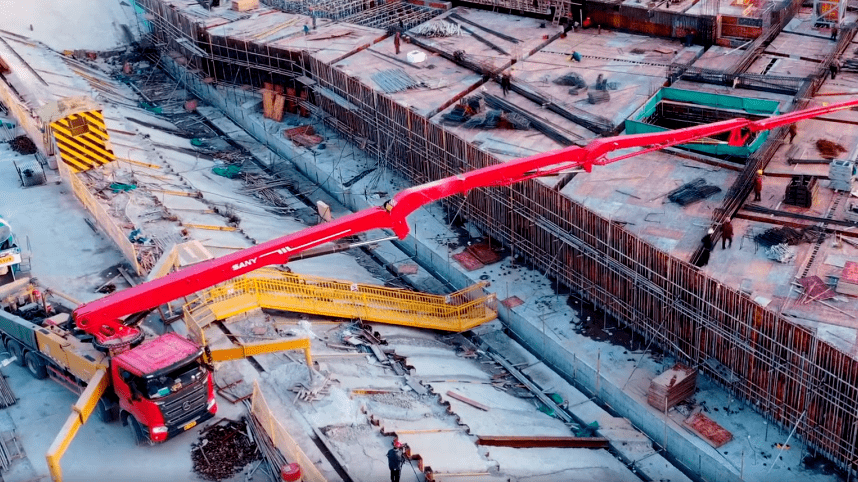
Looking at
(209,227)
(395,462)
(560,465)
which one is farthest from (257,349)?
(209,227)

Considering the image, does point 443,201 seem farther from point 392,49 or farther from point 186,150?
point 186,150

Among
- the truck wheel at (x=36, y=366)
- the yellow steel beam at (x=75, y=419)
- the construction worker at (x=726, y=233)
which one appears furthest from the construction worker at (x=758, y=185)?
the truck wheel at (x=36, y=366)

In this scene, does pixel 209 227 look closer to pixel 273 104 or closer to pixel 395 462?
pixel 273 104

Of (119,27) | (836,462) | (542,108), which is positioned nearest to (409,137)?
(542,108)

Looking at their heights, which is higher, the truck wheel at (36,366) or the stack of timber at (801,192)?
the stack of timber at (801,192)

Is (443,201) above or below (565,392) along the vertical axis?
above

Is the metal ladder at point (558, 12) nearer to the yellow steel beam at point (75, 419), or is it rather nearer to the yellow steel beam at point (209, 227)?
the yellow steel beam at point (209, 227)

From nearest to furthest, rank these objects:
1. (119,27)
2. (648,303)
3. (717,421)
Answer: (717,421), (648,303), (119,27)
